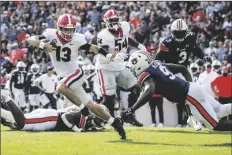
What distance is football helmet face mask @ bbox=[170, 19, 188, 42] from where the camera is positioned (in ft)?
34.8

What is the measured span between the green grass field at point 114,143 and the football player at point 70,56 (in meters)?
0.38

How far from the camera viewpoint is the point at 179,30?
10633 mm

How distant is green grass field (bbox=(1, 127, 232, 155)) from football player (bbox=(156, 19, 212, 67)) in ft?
4.83

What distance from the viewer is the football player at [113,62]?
10.5m

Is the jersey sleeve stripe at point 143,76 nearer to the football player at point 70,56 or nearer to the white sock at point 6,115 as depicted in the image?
the football player at point 70,56

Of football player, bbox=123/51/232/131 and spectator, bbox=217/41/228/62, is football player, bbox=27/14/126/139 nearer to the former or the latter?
football player, bbox=123/51/232/131

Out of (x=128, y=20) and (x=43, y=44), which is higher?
(x=43, y=44)

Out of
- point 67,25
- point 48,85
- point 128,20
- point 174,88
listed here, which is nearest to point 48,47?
point 67,25

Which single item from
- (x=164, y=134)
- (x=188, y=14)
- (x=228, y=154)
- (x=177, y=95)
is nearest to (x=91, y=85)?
(x=188, y=14)

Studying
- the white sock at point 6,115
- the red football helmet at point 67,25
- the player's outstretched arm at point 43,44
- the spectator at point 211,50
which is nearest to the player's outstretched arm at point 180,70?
the red football helmet at point 67,25

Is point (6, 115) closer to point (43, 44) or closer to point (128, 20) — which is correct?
point (43, 44)

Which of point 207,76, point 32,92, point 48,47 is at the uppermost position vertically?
point 48,47

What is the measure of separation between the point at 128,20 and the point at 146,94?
39.6 ft

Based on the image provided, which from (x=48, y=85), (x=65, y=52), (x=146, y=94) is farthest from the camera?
(x=48, y=85)
